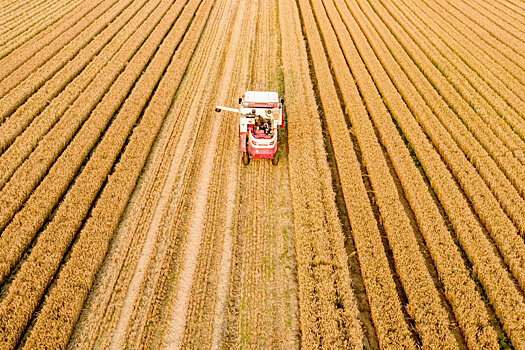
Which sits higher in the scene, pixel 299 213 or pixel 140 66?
pixel 140 66

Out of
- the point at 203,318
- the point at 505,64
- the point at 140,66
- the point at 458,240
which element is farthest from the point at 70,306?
the point at 505,64

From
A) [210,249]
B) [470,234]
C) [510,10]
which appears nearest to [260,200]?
[210,249]

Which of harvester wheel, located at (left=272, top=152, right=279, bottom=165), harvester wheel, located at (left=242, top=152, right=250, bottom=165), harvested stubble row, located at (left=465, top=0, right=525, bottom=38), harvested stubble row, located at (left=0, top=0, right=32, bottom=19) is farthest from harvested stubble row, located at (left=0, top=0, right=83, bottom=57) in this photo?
harvested stubble row, located at (left=465, top=0, right=525, bottom=38)

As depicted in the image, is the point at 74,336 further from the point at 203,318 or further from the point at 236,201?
the point at 236,201

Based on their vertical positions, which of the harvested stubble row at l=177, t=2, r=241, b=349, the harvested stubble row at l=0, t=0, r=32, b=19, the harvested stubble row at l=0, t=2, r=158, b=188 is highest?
the harvested stubble row at l=0, t=0, r=32, b=19

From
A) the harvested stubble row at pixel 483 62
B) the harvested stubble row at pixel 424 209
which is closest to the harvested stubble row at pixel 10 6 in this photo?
the harvested stubble row at pixel 424 209

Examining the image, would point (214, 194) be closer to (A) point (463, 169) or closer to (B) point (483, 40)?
(A) point (463, 169)

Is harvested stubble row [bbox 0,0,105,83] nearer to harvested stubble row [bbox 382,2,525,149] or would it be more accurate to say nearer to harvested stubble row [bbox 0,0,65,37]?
harvested stubble row [bbox 0,0,65,37]
